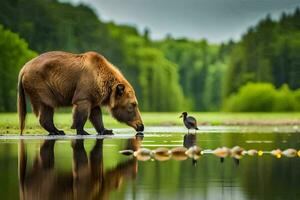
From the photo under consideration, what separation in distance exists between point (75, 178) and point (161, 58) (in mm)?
38462

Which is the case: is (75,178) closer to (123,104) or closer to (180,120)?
(123,104)

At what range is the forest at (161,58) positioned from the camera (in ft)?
125

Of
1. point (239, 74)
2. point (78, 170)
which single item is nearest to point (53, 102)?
point (78, 170)

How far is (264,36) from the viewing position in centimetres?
4719

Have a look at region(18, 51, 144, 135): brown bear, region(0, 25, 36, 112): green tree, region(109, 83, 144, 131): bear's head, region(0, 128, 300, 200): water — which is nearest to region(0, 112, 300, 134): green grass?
region(0, 25, 36, 112): green tree

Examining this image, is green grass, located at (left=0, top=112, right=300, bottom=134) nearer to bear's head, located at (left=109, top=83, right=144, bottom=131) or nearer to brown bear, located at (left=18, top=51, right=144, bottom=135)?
brown bear, located at (left=18, top=51, right=144, bottom=135)

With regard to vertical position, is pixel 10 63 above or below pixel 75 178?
above

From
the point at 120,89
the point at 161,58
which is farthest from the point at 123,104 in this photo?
the point at 161,58

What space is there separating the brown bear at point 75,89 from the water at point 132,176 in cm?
329

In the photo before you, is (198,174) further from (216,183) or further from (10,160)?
(10,160)

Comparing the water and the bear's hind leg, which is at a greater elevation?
the bear's hind leg

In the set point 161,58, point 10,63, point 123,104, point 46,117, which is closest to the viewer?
point 46,117

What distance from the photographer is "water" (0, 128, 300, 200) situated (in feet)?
28.0

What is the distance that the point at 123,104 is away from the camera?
1866 centimetres
